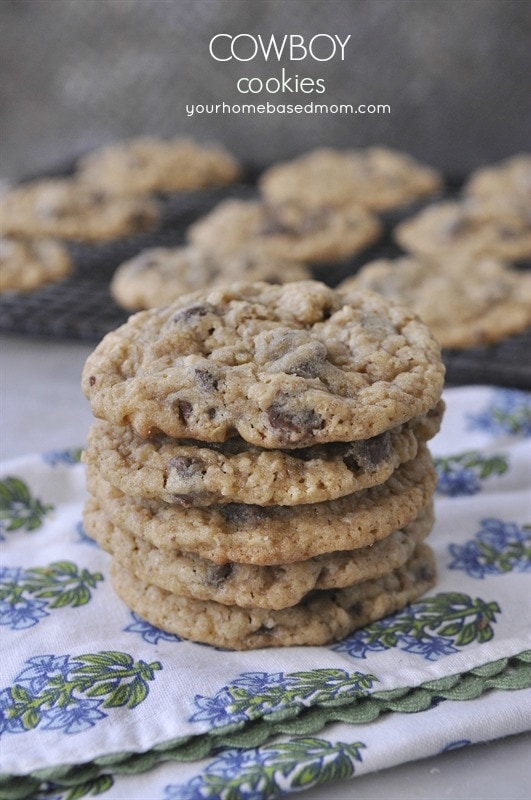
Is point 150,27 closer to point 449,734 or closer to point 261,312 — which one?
point 261,312

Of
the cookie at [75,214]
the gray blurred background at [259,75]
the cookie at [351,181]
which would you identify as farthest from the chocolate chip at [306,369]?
the gray blurred background at [259,75]

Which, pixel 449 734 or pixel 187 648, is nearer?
pixel 449 734

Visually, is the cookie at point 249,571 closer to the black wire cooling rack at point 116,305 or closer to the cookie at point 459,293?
the black wire cooling rack at point 116,305

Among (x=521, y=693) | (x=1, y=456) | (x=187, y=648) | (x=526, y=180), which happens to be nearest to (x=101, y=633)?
(x=187, y=648)

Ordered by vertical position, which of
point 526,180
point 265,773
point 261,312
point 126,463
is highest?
point 526,180

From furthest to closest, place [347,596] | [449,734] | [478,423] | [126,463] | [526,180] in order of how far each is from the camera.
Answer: [526,180]
[478,423]
[347,596]
[126,463]
[449,734]

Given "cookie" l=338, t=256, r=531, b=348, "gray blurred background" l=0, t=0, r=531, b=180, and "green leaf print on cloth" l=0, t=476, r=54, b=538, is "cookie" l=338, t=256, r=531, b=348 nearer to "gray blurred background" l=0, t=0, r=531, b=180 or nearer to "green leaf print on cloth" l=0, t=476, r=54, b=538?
"green leaf print on cloth" l=0, t=476, r=54, b=538

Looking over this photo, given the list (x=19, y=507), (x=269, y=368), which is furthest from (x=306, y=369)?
(x=19, y=507)
